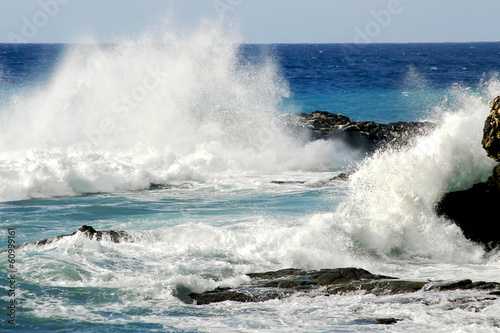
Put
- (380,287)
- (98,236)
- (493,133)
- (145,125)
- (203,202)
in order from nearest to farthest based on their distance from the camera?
(380,287) → (493,133) → (98,236) → (203,202) → (145,125)

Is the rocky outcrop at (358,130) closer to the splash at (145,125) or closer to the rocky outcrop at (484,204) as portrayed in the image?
the splash at (145,125)

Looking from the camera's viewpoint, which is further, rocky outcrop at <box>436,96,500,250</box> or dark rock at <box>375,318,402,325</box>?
rocky outcrop at <box>436,96,500,250</box>

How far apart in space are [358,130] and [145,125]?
7487 millimetres

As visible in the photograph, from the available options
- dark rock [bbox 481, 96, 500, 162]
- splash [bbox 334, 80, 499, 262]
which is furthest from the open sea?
dark rock [bbox 481, 96, 500, 162]

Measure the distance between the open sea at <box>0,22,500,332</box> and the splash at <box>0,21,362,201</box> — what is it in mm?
66

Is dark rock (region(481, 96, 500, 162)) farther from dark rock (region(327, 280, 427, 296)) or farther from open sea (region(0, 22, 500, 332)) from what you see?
dark rock (region(327, 280, 427, 296))

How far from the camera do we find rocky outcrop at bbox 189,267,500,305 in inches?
258

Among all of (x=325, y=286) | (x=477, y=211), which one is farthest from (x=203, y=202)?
(x=325, y=286)

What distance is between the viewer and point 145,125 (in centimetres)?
2020

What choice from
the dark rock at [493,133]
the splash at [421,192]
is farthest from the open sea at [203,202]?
the dark rock at [493,133]

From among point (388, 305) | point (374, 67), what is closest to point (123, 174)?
point (388, 305)

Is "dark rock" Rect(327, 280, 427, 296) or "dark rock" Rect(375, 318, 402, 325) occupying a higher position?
"dark rock" Rect(327, 280, 427, 296)

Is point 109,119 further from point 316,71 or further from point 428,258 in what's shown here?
point 316,71

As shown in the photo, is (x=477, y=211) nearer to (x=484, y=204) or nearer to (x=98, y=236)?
(x=484, y=204)
